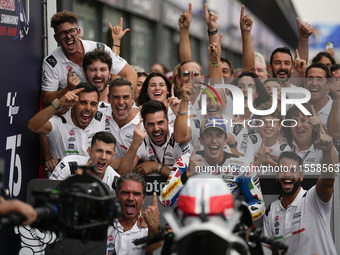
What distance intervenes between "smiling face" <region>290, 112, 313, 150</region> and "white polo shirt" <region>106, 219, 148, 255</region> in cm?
185

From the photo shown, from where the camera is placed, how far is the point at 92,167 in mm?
3500

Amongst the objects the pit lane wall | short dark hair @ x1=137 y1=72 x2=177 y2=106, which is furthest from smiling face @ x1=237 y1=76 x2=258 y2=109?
the pit lane wall

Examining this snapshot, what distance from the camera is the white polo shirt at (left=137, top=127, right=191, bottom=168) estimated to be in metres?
6.16

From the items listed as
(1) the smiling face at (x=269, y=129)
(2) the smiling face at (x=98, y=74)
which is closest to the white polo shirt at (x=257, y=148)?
(1) the smiling face at (x=269, y=129)

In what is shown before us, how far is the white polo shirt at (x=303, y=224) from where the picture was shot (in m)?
5.42

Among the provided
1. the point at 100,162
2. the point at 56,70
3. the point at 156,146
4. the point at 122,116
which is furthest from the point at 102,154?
the point at 56,70

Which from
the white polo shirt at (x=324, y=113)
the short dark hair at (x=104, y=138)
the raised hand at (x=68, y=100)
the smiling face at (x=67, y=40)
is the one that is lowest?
the short dark hair at (x=104, y=138)

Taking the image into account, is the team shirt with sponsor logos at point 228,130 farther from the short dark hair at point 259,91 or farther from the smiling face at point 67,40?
the smiling face at point 67,40

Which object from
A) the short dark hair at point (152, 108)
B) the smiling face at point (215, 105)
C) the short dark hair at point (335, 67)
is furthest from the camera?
the short dark hair at point (335, 67)

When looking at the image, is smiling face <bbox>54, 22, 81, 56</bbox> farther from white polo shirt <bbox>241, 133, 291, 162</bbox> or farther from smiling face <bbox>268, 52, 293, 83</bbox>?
smiling face <bbox>268, 52, 293, 83</bbox>

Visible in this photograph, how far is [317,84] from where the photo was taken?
677 centimetres

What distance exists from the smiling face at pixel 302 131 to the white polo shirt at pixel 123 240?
6.06 feet

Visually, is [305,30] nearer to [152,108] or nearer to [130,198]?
[152,108]

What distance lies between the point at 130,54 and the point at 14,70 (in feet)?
31.9
